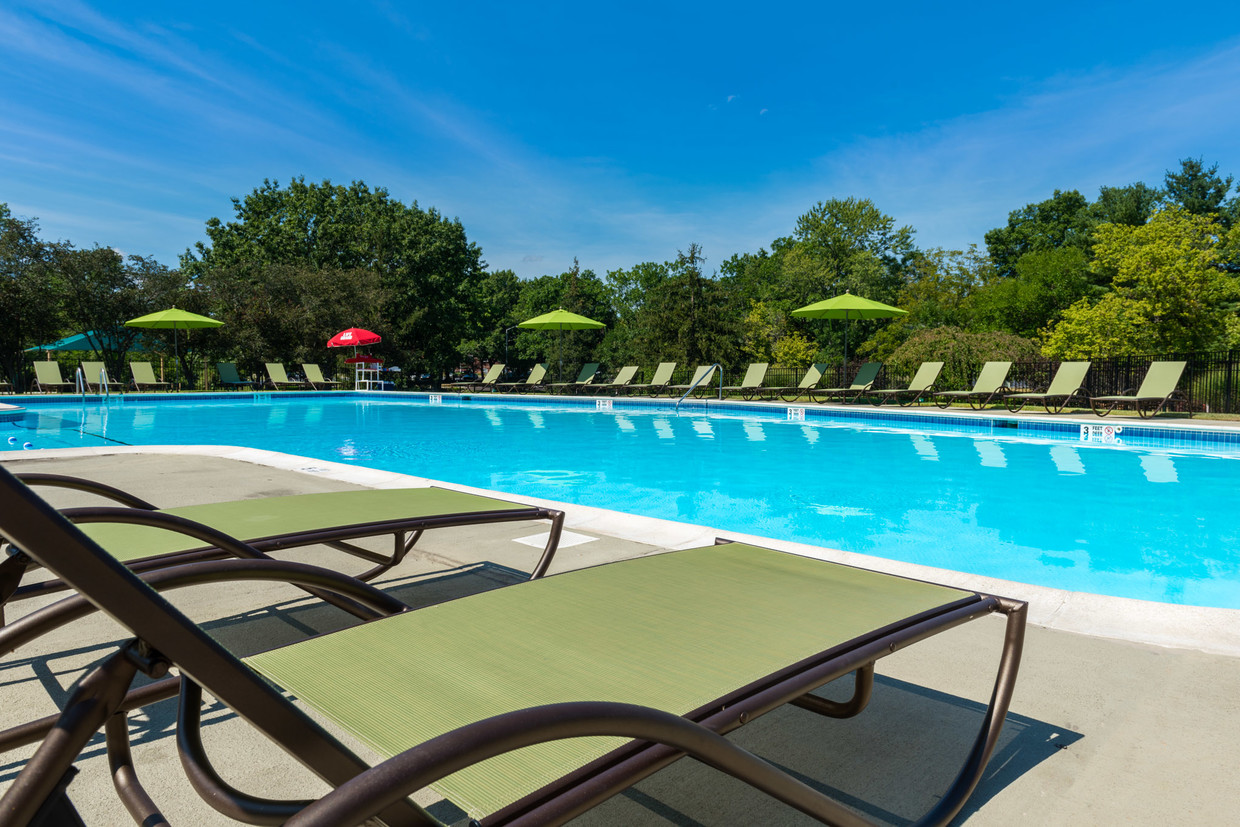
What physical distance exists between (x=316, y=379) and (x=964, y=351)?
1969cm

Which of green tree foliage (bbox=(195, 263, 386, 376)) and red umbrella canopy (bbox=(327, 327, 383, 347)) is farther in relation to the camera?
green tree foliage (bbox=(195, 263, 386, 376))

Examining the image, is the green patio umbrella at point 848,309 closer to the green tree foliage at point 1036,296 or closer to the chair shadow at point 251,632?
the chair shadow at point 251,632

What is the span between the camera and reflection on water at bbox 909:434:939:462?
981cm

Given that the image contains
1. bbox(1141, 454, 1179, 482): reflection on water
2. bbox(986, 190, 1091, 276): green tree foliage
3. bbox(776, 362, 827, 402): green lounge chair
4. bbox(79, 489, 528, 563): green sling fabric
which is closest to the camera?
bbox(79, 489, 528, 563): green sling fabric

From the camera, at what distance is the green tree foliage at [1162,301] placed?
19.0 metres

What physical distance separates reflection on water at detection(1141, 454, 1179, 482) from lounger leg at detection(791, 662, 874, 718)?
27.3 ft

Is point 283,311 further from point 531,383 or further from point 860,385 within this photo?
point 860,385

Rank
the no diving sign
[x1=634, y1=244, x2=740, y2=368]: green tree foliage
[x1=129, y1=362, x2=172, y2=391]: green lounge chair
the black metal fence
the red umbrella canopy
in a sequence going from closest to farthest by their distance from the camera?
the no diving sign → the black metal fence → [x1=129, y1=362, x2=172, y2=391]: green lounge chair → the red umbrella canopy → [x1=634, y1=244, x2=740, y2=368]: green tree foliage

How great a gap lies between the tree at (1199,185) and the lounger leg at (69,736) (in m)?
45.5

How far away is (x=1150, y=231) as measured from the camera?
Answer: 20031 millimetres

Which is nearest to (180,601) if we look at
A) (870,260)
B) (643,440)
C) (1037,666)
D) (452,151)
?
(1037,666)

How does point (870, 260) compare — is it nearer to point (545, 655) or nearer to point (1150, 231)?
point (1150, 231)

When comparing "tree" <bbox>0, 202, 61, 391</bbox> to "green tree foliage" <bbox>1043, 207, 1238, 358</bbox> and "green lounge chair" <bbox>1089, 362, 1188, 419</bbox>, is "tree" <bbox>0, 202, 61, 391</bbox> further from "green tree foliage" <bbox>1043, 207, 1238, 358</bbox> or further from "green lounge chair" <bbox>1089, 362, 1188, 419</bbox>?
"green tree foliage" <bbox>1043, 207, 1238, 358</bbox>

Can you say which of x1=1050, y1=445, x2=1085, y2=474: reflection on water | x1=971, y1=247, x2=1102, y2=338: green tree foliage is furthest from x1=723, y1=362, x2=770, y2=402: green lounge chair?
x1=971, y1=247, x2=1102, y2=338: green tree foliage
